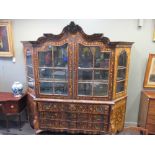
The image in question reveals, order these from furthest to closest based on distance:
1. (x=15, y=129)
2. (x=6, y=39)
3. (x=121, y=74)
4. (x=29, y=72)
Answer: (x=15, y=129), (x=6, y=39), (x=29, y=72), (x=121, y=74)

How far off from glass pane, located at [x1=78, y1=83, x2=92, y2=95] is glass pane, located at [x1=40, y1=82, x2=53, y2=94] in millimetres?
460

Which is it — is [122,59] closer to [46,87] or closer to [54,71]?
[54,71]

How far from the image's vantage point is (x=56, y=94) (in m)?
2.29

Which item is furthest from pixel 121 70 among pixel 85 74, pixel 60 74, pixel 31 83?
pixel 31 83

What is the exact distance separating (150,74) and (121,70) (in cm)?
64

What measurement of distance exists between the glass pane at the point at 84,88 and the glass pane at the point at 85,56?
29 centimetres

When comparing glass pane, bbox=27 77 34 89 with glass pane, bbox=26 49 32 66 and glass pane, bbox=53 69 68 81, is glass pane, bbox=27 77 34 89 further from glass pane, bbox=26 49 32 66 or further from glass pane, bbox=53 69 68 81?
glass pane, bbox=53 69 68 81

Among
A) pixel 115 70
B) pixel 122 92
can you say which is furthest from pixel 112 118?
pixel 115 70

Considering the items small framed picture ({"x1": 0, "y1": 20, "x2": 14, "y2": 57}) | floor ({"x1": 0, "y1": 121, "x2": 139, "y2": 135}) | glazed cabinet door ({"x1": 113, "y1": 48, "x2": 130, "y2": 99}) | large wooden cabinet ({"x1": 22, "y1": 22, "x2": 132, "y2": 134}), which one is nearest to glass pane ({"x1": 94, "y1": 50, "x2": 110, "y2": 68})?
large wooden cabinet ({"x1": 22, "y1": 22, "x2": 132, "y2": 134})

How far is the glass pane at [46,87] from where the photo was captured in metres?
2.29

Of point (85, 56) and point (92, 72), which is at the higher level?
point (85, 56)

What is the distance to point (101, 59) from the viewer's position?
6.89 ft

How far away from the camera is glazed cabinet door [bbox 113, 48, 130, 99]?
2.09 m

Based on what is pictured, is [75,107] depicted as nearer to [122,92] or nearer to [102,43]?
[122,92]
